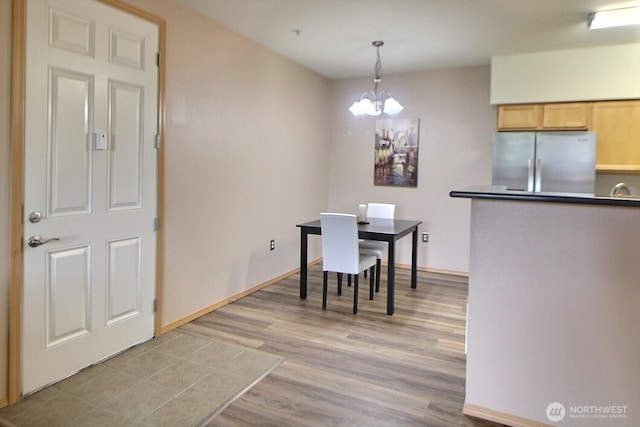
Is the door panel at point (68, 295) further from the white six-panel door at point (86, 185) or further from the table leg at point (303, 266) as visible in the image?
the table leg at point (303, 266)

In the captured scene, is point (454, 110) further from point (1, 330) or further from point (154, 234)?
point (1, 330)

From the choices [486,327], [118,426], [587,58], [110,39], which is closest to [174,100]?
[110,39]

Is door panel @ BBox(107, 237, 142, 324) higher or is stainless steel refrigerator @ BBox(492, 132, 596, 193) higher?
stainless steel refrigerator @ BBox(492, 132, 596, 193)

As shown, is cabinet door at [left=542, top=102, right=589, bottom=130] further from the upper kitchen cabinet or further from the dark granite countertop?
the dark granite countertop

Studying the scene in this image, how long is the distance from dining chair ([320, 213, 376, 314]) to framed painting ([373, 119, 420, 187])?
6.42 feet

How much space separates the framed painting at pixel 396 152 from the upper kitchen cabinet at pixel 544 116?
1.18 metres

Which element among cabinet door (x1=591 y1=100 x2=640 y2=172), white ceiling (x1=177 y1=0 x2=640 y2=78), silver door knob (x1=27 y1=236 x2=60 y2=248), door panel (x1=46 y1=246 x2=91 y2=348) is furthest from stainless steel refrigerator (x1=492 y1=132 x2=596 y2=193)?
silver door knob (x1=27 y1=236 x2=60 y2=248)

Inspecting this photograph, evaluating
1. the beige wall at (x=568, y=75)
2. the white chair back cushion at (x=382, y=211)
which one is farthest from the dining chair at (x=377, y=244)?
the beige wall at (x=568, y=75)

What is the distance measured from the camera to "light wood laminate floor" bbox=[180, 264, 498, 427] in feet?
7.53

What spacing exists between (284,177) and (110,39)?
2545mm

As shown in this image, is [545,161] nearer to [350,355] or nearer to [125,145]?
[350,355]

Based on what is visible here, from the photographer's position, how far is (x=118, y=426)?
2145mm

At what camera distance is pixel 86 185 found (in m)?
2.64

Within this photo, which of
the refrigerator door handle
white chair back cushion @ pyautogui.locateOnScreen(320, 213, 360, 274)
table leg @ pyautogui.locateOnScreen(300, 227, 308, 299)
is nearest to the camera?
white chair back cushion @ pyautogui.locateOnScreen(320, 213, 360, 274)
